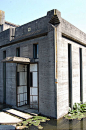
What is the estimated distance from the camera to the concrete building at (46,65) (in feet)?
30.7

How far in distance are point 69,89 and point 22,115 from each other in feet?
15.2

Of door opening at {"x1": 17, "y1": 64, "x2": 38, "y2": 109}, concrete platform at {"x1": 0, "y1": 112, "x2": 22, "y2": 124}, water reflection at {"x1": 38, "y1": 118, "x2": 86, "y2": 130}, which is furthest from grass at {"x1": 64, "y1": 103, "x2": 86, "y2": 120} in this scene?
concrete platform at {"x1": 0, "y1": 112, "x2": 22, "y2": 124}

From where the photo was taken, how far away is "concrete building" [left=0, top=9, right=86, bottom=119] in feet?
30.7

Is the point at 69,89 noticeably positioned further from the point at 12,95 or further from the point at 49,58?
the point at 12,95

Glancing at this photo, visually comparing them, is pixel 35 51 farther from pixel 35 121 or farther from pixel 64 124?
pixel 64 124

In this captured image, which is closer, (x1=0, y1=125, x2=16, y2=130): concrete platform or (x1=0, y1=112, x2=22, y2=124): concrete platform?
(x1=0, y1=125, x2=16, y2=130): concrete platform

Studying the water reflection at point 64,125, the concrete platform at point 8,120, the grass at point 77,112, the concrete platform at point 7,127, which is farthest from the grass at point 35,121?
the grass at point 77,112

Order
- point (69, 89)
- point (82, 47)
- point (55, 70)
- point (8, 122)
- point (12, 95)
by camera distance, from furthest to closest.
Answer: point (82, 47)
point (12, 95)
point (69, 89)
point (55, 70)
point (8, 122)

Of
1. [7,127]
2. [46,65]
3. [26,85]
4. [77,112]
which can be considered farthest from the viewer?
[26,85]

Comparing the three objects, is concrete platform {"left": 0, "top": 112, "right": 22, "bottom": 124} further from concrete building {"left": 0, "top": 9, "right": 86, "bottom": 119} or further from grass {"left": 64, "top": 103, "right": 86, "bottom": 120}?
grass {"left": 64, "top": 103, "right": 86, "bottom": 120}

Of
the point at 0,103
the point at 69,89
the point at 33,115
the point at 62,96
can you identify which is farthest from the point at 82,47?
the point at 0,103

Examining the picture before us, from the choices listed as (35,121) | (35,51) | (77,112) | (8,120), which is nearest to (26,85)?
(35,51)

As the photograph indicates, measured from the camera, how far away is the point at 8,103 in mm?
12727

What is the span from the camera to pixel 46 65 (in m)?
9.73
